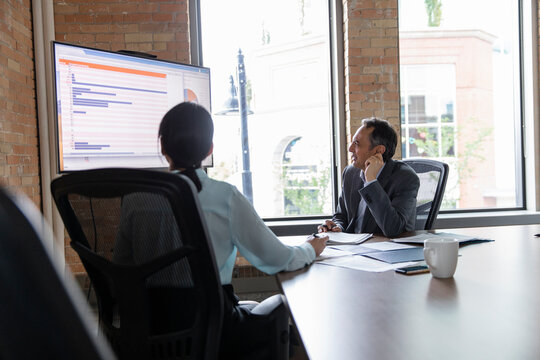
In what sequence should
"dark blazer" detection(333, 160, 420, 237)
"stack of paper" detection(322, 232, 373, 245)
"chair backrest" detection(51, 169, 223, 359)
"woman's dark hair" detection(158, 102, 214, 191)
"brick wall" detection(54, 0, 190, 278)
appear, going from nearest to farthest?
"chair backrest" detection(51, 169, 223, 359) → "woman's dark hair" detection(158, 102, 214, 191) → "stack of paper" detection(322, 232, 373, 245) → "dark blazer" detection(333, 160, 420, 237) → "brick wall" detection(54, 0, 190, 278)

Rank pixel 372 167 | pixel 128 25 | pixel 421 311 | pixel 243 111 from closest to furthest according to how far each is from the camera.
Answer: pixel 421 311
pixel 372 167
pixel 128 25
pixel 243 111

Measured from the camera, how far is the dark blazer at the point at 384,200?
2.14 m

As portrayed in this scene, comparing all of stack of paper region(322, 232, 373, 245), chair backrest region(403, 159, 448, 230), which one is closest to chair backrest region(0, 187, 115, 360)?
stack of paper region(322, 232, 373, 245)

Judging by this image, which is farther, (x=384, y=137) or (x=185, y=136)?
(x=384, y=137)

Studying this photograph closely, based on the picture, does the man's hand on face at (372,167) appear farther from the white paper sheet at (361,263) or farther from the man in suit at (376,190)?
the white paper sheet at (361,263)

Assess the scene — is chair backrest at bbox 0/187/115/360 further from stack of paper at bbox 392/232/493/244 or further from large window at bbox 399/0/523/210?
large window at bbox 399/0/523/210

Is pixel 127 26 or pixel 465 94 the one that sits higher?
pixel 127 26

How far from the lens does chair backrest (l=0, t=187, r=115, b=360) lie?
8.9 inches

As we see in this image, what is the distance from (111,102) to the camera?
116 inches

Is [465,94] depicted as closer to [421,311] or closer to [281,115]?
[281,115]

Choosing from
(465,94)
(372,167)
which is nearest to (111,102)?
(372,167)

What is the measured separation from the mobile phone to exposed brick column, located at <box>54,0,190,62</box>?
105 inches

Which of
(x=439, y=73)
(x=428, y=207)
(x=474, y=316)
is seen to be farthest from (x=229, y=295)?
(x=439, y=73)

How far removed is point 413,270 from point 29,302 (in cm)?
123
